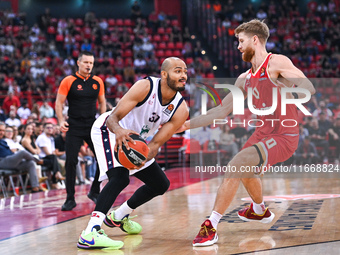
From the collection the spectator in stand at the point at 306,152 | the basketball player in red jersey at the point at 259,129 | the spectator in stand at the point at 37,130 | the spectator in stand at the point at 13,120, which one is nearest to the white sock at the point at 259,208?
the basketball player in red jersey at the point at 259,129

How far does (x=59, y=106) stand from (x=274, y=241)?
3243mm

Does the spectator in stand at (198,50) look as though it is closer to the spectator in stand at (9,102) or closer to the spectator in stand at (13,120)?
the spectator in stand at (9,102)

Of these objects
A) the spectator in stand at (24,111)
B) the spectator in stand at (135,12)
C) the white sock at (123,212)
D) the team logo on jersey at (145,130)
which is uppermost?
the spectator in stand at (135,12)

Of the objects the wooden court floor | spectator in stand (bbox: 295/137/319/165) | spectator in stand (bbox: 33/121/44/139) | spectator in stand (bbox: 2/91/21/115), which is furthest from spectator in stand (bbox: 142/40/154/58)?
the wooden court floor

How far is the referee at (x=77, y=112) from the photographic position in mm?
6102

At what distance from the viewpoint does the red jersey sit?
427 cm

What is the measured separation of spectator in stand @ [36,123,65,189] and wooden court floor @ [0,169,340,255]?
205 cm

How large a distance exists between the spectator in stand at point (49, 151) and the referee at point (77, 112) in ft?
11.0

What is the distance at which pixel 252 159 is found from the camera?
4070 millimetres

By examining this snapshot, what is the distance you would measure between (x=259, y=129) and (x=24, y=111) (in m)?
10.7

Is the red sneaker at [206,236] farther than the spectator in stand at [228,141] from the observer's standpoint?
No

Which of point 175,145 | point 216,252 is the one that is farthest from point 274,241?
point 175,145

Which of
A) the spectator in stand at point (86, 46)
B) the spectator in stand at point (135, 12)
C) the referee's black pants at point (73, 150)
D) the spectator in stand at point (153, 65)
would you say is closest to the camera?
the referee's black pants at point (73, 150)

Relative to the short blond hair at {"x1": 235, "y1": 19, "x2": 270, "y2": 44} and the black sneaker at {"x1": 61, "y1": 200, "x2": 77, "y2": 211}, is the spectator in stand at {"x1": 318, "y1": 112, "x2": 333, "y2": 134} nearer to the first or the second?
the black sneaker at {"x1": 61, "y1": 200, "x2": 77, "y2": 211}
